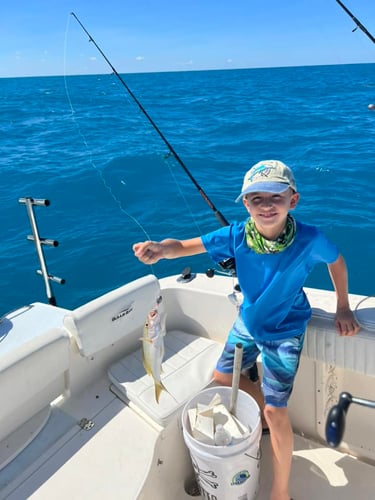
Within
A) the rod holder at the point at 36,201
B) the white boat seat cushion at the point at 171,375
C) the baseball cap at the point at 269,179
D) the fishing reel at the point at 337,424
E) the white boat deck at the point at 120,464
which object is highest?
the baseball cap at the point at 269,179

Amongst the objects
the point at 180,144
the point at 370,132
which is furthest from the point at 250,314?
the point at 370,132

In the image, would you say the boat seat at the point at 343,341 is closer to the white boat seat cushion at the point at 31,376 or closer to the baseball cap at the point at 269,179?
the baseball cap at the point at 269,179

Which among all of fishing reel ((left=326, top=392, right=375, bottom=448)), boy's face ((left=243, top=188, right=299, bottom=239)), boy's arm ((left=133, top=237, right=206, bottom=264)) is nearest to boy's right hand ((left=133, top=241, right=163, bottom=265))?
boy's arm ((left=133, top=237, right=206, bottom=264))

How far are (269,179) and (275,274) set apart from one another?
45 centimetres

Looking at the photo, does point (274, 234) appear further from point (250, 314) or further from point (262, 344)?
point (262, 344)

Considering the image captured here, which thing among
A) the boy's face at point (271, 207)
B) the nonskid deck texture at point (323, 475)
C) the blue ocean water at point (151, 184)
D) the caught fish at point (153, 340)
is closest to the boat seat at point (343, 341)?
the boy's face at point (271, 207)

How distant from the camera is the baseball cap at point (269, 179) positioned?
190cm

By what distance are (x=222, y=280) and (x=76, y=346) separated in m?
1.05

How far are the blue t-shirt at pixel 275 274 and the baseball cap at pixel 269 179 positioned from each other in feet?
0.82

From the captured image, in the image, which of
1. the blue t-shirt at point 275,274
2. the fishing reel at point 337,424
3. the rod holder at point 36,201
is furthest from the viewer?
the rod holder at point 36,201

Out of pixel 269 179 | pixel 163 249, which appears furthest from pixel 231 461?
pixel 269 179

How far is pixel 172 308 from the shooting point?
302 cm

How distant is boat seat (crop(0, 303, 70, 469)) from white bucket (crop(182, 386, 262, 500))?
2.45 ft

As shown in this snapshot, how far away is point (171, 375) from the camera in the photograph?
256 cm
